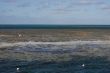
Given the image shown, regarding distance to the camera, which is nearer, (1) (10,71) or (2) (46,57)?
(1) (10,71)

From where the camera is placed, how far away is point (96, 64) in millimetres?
27469

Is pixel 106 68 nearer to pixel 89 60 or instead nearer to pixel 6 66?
pixel 89 60

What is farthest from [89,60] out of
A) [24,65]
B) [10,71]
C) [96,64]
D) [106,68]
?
[10,71]

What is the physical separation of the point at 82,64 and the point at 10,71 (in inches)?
244

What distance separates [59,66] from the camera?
26391 millimetres

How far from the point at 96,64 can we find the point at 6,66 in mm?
7247

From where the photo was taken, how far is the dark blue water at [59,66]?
24469 millimetres

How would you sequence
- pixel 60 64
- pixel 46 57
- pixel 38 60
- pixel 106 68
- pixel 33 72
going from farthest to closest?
pixel 46 57
pixel 38 60
pixel 60 64
pixel 106 68
pixel 33 72

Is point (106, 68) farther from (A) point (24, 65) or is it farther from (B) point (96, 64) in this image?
(A) point (24, 65)

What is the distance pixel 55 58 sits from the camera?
102 ft

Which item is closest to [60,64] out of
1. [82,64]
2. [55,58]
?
[82,64]

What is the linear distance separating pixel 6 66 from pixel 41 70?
3.08 meters

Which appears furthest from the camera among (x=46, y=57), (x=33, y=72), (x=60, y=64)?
(x=46, y=57)

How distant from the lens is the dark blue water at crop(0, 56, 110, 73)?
24.5 m
